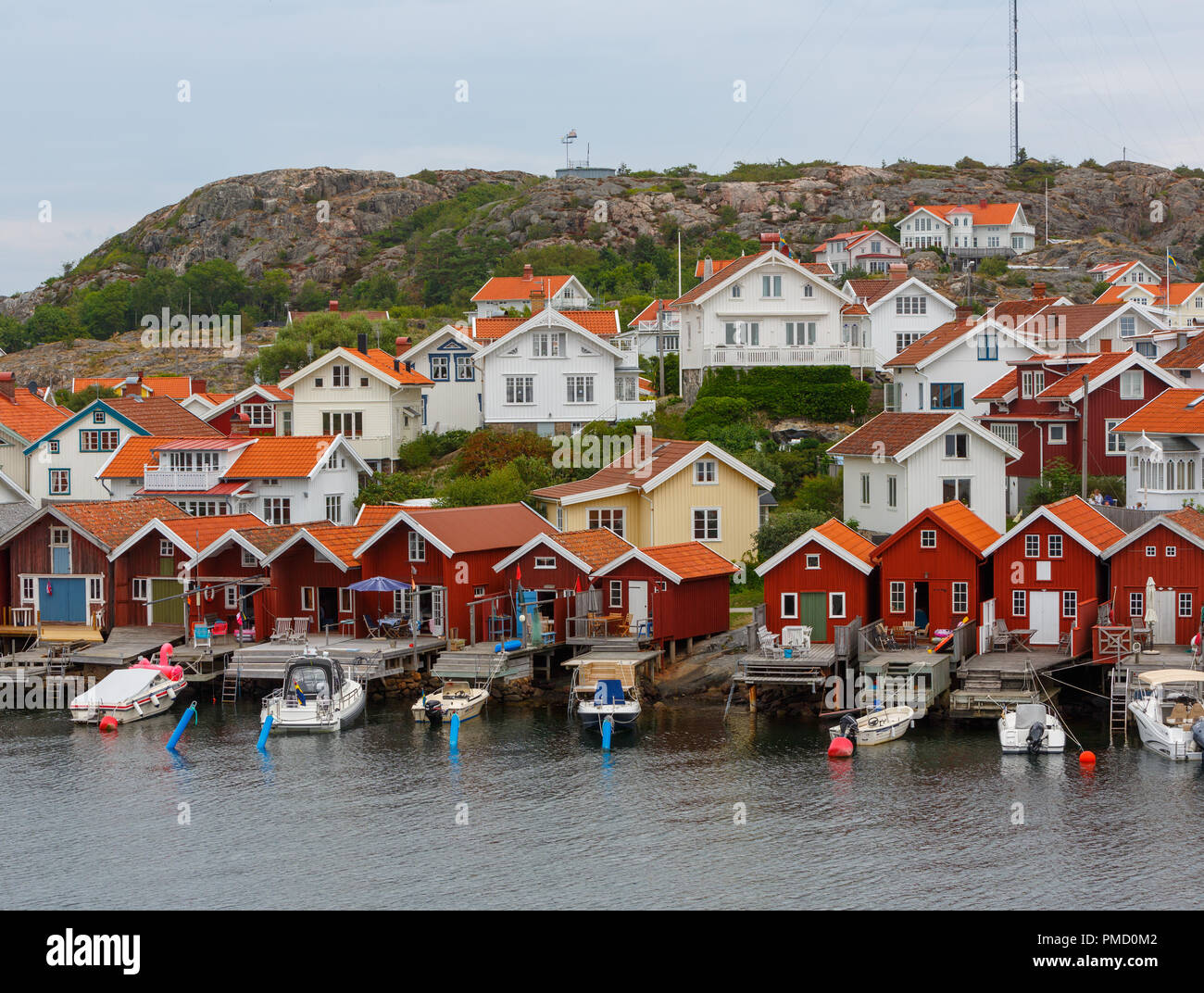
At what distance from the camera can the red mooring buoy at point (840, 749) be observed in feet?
130

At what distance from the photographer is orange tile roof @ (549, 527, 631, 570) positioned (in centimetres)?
5031

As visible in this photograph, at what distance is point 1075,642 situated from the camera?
4381 centimetres

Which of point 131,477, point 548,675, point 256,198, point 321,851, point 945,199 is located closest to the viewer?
point 321,851

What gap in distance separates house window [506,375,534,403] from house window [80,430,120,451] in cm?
1803

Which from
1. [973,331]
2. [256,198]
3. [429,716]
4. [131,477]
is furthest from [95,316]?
[429,716]

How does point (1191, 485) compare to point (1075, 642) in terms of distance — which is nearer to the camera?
point (1075, 642)

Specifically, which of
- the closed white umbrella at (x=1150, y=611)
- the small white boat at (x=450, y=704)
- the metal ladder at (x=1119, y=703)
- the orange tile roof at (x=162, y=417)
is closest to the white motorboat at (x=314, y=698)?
the small white boat at (x=450, y=704)

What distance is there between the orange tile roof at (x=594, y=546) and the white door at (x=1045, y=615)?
13432mm

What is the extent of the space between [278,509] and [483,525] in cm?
1203

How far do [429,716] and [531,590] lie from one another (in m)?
7.11

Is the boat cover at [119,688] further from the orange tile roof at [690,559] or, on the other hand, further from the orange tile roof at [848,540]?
the orange tile roof at [848,540]

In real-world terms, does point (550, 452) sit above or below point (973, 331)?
below

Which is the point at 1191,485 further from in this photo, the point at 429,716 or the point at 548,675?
the point at 429,716

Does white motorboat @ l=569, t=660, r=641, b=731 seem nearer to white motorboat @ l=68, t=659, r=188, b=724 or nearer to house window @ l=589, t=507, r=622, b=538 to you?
house window @ l=589, t=507, r=622, b=538
